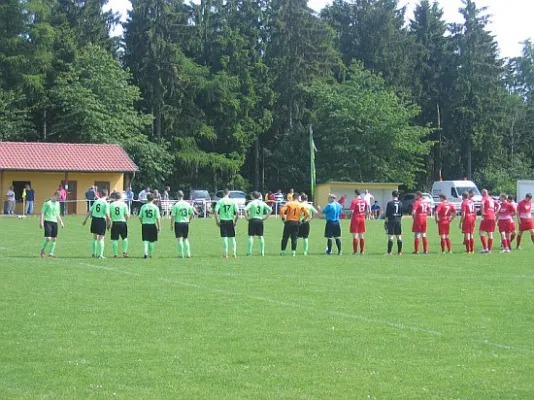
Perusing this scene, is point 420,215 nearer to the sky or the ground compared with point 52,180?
nearer to the ground

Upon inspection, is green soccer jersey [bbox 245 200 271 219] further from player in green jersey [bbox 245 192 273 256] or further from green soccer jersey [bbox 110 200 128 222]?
green soccer jersey [bbox 110 200 128 222]

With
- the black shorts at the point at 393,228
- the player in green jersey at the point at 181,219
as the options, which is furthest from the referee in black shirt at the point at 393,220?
the player in green jersey at the point at 181,219

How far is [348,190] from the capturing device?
5481cm

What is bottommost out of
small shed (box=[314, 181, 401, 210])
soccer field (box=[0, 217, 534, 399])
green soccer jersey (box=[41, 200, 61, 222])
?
soccer field (box=[0, 217, 534, 399])

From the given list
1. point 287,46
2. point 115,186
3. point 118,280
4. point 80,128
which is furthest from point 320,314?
point 287,46

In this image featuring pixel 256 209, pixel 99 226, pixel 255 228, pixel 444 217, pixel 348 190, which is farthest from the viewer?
pixel 348 190

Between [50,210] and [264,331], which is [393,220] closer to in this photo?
[50,210]

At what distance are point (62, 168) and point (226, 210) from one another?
105 feet

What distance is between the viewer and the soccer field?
8.44 meters

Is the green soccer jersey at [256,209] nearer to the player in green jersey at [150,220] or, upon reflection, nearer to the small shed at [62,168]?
the player in green jersey at [150,220]

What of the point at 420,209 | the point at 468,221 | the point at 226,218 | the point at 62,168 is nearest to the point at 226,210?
the point at 226,218

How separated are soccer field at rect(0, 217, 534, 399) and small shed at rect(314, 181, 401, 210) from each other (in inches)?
1328

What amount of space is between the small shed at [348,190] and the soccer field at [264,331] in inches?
1328

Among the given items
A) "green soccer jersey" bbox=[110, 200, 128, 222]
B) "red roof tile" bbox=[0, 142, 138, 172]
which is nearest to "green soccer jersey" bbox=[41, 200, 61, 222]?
"green soccer jersey" bbox=[110, 200, 128, 222]
